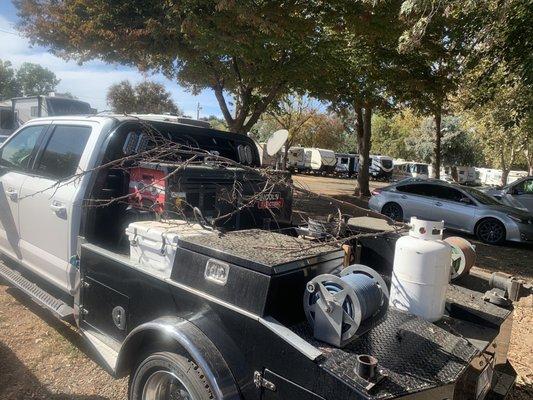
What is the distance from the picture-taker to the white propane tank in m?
2.37

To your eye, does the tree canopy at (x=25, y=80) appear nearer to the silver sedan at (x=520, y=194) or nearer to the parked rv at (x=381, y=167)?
the parked rv at (x=381, y=167)

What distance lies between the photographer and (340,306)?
2.02 metres

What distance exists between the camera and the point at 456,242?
11.1 feet

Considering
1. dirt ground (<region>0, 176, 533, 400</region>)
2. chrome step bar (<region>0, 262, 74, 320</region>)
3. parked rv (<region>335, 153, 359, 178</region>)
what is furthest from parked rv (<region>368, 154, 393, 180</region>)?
chrome step bar (<region>0, 262, 74, 320</region>)

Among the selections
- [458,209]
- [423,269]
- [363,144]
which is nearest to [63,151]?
[423,269]

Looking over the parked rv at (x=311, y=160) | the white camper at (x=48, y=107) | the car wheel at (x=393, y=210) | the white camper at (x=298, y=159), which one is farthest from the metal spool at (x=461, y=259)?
the white camper at (x=298, y=159)

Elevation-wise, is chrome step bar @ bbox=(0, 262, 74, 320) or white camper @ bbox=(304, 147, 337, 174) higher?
white camper @ bbox=(304, 147, 337, 174)

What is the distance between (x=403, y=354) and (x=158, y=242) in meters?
1.62

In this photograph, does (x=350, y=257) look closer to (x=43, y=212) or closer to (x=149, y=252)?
(x=149, y=252)

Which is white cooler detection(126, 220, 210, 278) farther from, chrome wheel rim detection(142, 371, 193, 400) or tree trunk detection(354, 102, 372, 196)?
tree trunk detection(354, 102, 372, 196)

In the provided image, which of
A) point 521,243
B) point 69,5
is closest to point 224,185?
point 69,5

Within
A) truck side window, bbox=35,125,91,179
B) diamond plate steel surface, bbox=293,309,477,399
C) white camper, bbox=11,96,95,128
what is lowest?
diamond plate steel surface, bbox=293,309,477,399

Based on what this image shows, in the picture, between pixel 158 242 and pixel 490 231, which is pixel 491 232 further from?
pixel 158 242

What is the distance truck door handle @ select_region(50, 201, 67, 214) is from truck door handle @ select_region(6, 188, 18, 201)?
89 centimetres
